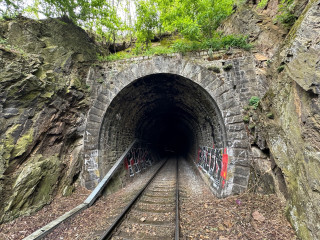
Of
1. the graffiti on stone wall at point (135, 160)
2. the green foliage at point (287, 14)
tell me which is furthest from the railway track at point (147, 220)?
the green foliage at point (287, 14)

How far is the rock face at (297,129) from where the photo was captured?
274cm

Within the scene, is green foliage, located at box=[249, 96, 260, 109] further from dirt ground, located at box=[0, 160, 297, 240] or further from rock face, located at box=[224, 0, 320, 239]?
dirt ground, located at box=[0, 160, 297, 240]

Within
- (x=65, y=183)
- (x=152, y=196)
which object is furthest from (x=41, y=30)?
(x=152, y=196)

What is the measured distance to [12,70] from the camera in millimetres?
4656

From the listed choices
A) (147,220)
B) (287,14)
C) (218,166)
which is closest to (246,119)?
(218,166)

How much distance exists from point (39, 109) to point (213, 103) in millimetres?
6106

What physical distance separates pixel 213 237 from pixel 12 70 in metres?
6.91

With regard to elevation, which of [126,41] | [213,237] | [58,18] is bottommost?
[213,237]

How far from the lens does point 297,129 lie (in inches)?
125

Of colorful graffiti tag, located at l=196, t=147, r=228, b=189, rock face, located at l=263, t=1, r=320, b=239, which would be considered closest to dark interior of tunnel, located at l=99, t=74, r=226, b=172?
colorful graffiti tag, located at l=196, t=147, r=228, b=189

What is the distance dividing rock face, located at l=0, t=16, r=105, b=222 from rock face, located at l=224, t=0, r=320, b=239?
6476 mm

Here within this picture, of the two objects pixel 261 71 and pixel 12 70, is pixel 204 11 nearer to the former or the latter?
pixel 261 71

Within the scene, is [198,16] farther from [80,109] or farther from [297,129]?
[80,109]

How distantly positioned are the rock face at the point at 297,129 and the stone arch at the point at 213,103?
53 centimetres
